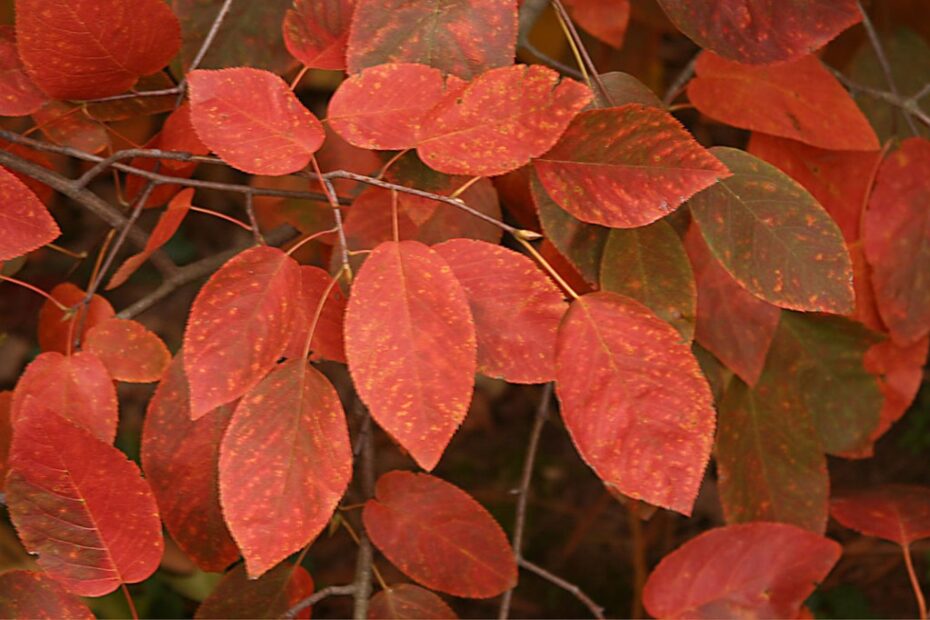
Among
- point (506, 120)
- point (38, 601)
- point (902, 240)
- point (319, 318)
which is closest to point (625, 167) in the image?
point (506, 120)

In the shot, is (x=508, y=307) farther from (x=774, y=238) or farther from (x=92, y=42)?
(x=92, y=42)

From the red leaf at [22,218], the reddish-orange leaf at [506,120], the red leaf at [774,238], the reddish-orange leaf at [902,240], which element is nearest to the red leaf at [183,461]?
→ the red leaf at [22,218]

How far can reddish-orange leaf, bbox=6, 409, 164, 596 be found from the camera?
1.88 ft

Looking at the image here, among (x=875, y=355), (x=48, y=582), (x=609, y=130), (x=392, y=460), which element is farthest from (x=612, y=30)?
(x=392, y=460)

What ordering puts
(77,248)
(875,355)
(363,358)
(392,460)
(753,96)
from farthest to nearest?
1. (77,248)
2. (392,460)
3. (875,355)
4. (753,96)
5. (363,358)

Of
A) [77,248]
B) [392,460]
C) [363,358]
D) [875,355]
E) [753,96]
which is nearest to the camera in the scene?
[363,358]

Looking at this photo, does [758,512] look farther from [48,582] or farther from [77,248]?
[77,248]

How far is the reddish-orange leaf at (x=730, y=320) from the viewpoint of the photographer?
75 centimetres

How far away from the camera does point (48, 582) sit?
0.59 m

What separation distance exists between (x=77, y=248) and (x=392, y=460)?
0.59 m

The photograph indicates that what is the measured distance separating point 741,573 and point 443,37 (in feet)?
1.41

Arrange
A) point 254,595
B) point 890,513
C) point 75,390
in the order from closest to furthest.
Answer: point 75,390 → point 254,595 → point 890,513

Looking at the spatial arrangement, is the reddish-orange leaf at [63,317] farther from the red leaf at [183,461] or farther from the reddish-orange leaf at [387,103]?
the reddish-orange leaf at [387,103]

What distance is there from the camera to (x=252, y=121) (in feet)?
1.80
